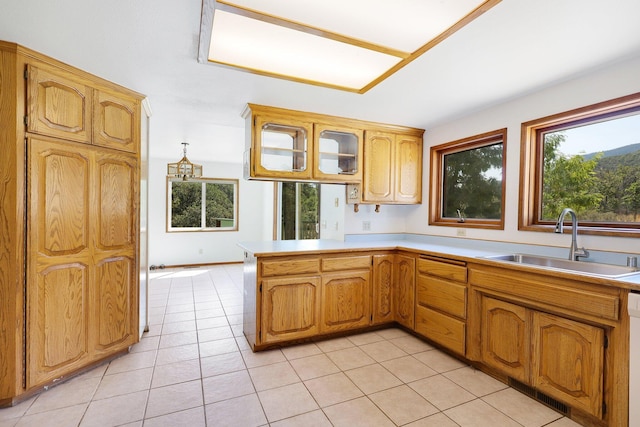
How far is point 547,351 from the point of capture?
1.85 meters

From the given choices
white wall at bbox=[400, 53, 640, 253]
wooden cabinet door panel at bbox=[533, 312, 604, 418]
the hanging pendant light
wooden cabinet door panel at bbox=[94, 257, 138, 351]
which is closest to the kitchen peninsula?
wooden cabinet door panel at bbox=[533, 312, 604, 418]

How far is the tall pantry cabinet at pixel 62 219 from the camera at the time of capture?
1.78 meters

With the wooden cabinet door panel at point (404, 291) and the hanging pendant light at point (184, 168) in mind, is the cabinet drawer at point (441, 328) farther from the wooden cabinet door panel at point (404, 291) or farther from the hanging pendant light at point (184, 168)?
the hanging pendant light at point (184, 168)

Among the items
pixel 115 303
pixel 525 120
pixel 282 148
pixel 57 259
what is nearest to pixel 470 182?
pixel 525 120

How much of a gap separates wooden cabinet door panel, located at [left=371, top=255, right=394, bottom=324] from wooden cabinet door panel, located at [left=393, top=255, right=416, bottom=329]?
50 millimetres

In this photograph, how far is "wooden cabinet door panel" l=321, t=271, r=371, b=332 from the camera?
9.05 feet

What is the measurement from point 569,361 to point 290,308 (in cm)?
190

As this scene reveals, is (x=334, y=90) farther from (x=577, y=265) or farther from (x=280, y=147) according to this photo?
(x=577, y=265)

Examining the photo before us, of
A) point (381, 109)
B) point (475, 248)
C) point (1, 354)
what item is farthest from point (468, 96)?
point (1, 354)

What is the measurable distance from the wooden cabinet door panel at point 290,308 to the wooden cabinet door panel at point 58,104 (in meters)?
1.71

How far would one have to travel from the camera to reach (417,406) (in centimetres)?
187

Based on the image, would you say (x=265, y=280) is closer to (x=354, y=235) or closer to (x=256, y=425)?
(x=256, y=425)

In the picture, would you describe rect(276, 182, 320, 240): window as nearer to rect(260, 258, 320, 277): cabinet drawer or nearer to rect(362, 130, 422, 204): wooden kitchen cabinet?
rect(362, 130, 422, 204): wooden kitchen cabinet

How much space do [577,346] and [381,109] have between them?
224 cm
